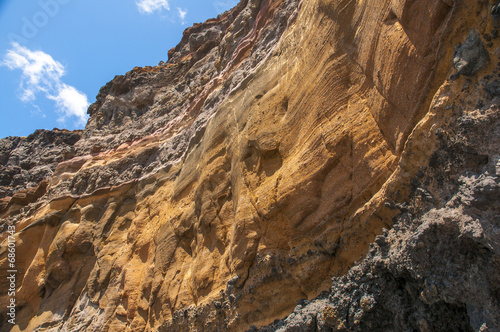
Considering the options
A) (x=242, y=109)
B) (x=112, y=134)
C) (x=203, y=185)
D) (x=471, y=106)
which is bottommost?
(x=471, y=106)

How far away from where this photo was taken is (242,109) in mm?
7391

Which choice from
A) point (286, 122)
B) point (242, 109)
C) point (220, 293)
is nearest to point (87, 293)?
point (220, 293)

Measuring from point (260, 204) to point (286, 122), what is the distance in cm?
139

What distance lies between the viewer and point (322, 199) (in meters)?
4.64

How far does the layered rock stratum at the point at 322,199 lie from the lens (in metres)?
3.02

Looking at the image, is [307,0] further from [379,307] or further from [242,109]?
[379,307]

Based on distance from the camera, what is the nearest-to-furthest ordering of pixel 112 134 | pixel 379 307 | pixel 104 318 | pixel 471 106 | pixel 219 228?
pixel 471 106 < pixel 379 307 < pixel 219 228 < pixel 104 318 < pixel 112 134

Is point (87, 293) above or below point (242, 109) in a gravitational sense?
below

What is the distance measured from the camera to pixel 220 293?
5.74 meters

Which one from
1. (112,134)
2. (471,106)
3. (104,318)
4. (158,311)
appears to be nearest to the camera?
(471,106)

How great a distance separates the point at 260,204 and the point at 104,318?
5.75 m

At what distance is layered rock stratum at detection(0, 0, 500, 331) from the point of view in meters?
3.02

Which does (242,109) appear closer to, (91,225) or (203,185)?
(203,185)

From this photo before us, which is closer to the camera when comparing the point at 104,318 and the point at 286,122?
the point at 286,122
